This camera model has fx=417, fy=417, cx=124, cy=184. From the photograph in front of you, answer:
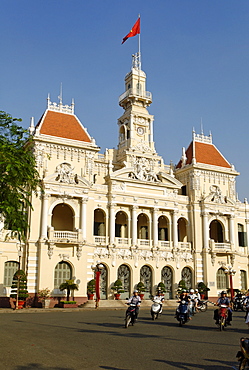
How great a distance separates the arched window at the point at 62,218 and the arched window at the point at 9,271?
5.38 meters

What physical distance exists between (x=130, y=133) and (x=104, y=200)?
8.75m

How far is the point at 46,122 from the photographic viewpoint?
38188 mm

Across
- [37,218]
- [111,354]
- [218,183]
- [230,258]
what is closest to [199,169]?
[218,183]

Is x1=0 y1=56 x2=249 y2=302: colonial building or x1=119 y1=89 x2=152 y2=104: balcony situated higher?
x1=119 y1=89 x2=152 y2=104: balcony

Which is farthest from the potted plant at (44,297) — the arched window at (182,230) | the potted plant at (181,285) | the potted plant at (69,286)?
the arched window at (182,230)

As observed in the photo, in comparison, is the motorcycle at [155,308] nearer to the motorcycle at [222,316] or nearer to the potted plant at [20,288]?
the motorcycle at [222,316]

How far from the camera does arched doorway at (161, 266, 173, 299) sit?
1593 inches

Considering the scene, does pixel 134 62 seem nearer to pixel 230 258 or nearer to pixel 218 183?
pixel 218 183

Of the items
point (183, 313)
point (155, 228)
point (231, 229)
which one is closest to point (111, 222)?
point (155, 228)

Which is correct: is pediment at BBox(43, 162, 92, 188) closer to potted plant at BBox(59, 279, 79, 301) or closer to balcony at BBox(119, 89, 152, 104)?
potted plant at BBox(59, 279, 79, 301)

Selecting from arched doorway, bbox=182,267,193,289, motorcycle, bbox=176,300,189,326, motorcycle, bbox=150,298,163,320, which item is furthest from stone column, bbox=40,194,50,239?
motorcycle, bbox=176,300,189,326

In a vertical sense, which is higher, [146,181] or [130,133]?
[130,133]

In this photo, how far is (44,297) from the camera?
1298 inches

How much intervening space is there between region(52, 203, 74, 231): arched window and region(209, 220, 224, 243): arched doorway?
646 inches
